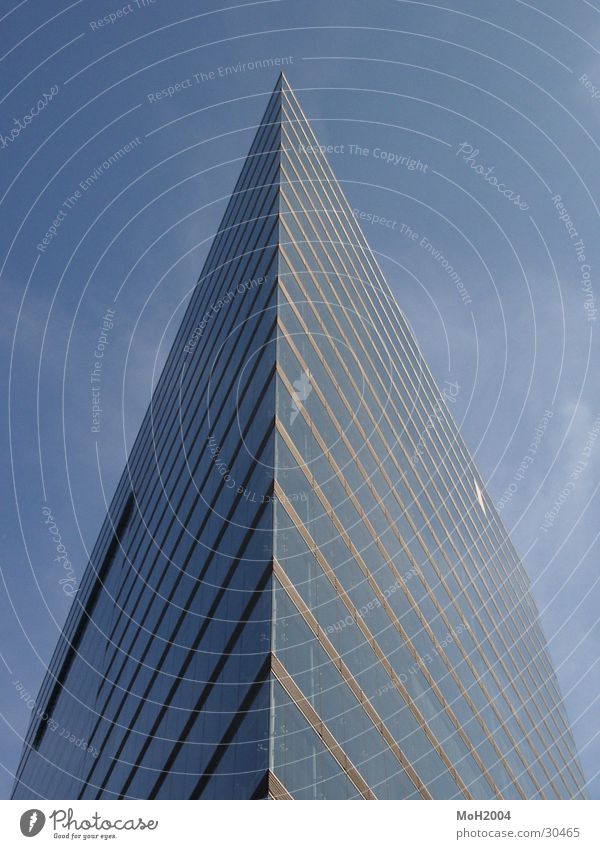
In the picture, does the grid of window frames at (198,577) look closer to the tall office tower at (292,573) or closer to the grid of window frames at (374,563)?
the tall office tower at (292,573)

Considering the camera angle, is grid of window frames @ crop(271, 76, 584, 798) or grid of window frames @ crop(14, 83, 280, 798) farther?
grid of window frames @ crop(271, 76, 584, 798)

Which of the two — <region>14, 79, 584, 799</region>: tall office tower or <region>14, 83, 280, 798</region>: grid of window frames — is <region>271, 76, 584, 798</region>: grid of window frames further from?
<region>14, 83, 280, 798</region>: grid of window frames

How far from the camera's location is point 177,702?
28.6 metres

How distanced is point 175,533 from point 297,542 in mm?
13079

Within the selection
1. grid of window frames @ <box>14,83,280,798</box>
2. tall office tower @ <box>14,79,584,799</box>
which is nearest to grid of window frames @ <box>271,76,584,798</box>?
tall office tower @ <box>14,79,584,799</box>

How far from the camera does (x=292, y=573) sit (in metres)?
24.5

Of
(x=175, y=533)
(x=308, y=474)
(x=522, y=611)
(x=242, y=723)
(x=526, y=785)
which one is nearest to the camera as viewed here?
(x=242, y=723)

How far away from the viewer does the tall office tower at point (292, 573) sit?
24.0m

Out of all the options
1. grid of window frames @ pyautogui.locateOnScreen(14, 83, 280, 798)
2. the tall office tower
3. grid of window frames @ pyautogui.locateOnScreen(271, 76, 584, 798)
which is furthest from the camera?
grid of window frames @ pyautogui.locateOnScreen(271, 76, 584, 798)

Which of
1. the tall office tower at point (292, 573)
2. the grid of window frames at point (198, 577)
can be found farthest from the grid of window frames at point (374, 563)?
the grid of window frames at point (198, 577)

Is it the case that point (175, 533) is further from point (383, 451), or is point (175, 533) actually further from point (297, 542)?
point (297, 542)

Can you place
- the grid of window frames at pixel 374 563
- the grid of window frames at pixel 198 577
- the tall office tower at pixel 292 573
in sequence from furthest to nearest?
1. the grid of window frames at pixel 374 563
2. the tall office tower at pixel 292 573
3. the grid of window frames at pixel 198 577

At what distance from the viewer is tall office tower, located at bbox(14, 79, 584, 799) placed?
2403 cm
